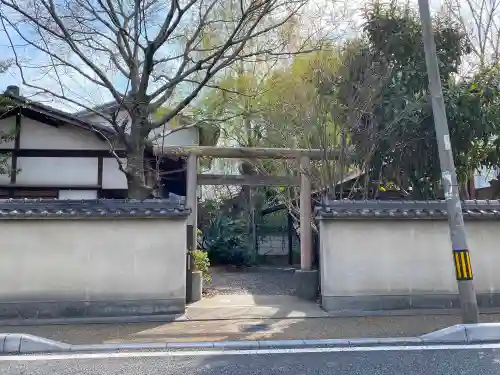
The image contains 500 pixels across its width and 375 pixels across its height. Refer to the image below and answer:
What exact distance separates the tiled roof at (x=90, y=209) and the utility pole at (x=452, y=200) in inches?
188

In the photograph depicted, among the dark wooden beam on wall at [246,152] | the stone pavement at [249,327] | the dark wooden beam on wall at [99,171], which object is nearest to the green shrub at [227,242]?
the dark wooden beam on wall at [99,171]

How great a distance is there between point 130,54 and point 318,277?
6646 millimetres

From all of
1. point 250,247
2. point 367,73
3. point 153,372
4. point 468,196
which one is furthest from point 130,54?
point 250,247

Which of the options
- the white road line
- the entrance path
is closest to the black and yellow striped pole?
the white road line

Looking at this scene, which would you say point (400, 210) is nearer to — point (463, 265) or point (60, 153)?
point (463, 265)

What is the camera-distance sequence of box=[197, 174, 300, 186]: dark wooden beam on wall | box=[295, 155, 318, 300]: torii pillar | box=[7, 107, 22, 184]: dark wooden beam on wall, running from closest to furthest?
box=[295, 155, 318, 300]: torii pillar < box=[197, 174, 300, 186]: dark wooden beam on wall < box=[7, 107, 22, 184]: dark wooden beam on wall

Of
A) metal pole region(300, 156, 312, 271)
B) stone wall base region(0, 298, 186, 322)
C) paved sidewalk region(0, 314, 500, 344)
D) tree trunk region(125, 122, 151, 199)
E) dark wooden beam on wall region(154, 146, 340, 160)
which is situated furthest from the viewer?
dark wooden beam on wall region(154, 146, 340, 160)

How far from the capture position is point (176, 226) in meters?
8.56

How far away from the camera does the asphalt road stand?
195 inches

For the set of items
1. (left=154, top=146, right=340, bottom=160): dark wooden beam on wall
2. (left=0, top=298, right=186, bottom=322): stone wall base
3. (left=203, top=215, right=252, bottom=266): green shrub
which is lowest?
(left=0, top=298, right=186, bottom=322): stone wall base

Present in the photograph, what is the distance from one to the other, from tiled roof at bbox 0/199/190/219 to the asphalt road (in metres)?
3.12

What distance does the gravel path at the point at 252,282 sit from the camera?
11.8 meters

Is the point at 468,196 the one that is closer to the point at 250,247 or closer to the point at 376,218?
the point at 376,218

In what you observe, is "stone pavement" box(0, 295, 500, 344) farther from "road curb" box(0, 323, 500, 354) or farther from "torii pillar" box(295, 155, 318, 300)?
"torii pillar" box(295, 155, 318, 300)
